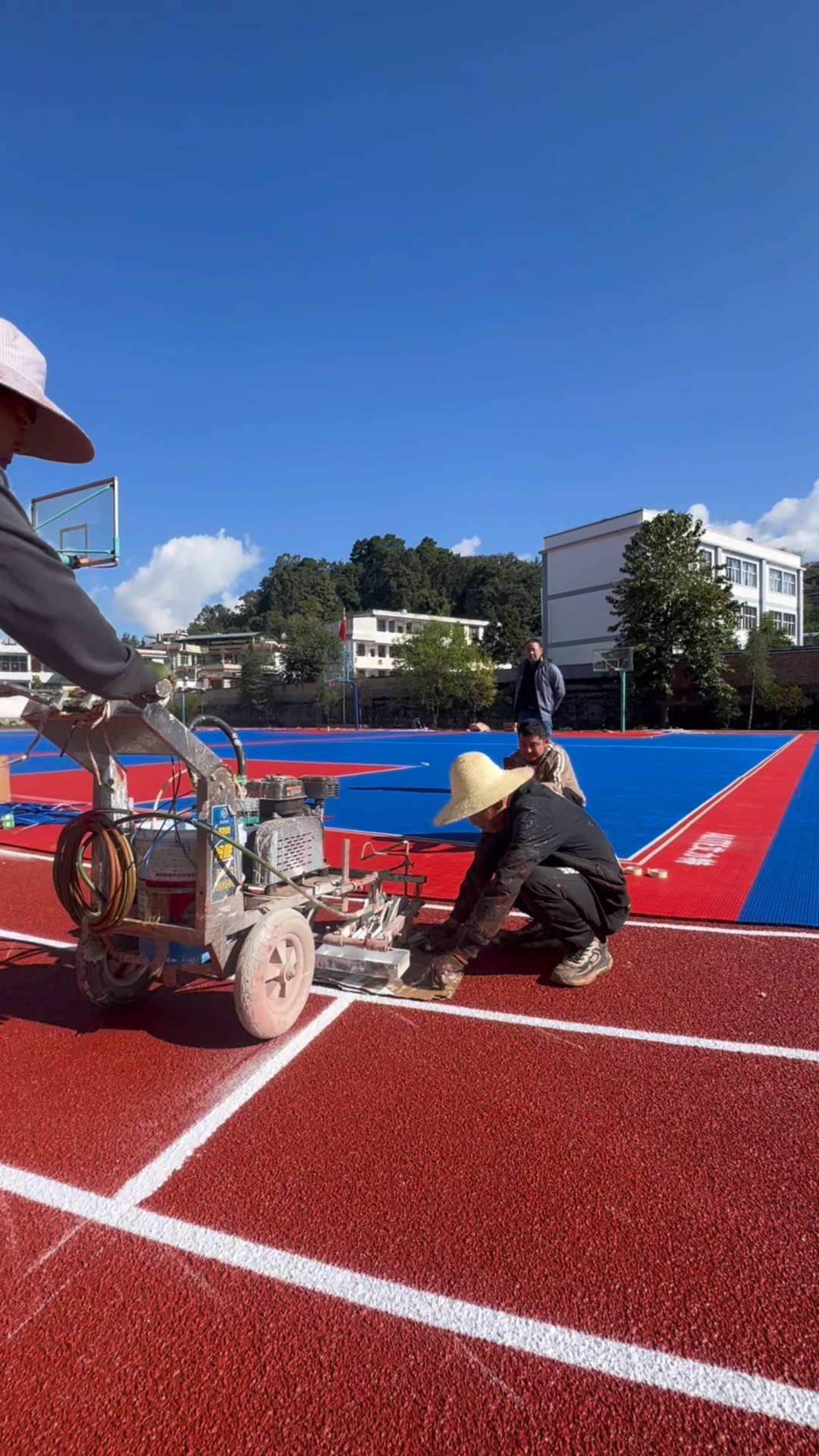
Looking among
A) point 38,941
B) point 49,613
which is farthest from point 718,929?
point 49,613

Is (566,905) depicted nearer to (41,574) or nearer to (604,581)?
(41,574)

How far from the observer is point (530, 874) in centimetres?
426

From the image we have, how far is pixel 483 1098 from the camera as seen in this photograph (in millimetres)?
3031

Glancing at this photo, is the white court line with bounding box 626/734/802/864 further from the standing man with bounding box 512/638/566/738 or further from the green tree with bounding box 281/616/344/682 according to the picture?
the green tree with bounding box 281/616/344/682

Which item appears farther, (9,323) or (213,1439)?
(9,323)

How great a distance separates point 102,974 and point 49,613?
2.52m

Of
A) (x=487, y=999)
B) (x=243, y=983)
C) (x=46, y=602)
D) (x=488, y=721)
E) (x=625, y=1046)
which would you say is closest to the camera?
(x=46, y=602)

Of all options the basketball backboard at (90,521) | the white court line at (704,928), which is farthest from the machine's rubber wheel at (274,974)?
the basketball backboard at (90,521)

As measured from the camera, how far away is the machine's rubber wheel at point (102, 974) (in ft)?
12.2

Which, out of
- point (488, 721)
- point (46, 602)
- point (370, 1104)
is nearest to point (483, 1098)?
point (370, 1104)

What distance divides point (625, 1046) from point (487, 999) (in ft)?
2.66

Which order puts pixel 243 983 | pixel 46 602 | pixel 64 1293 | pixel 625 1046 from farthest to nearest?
pixel 625 1046 < pixel 243 983 < pixel 64 1293 < pixel 46 602

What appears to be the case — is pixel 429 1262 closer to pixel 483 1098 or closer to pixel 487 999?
pixel 483 1098

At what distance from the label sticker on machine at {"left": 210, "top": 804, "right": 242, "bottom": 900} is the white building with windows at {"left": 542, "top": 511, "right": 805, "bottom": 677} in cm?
5472
